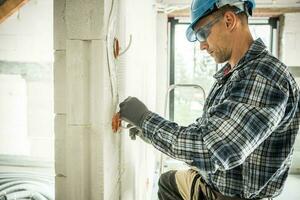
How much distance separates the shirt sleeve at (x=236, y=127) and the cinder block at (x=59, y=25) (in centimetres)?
52

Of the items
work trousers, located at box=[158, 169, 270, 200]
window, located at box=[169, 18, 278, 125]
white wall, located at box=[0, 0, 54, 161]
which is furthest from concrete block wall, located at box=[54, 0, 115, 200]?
window, located at box=[169, 18, 278, 125]

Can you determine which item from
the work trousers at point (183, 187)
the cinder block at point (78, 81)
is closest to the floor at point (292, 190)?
the work trousers at point (183, 187)

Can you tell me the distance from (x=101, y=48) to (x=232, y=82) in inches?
18.3

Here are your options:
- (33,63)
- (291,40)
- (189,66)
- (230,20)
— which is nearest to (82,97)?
(230,20)

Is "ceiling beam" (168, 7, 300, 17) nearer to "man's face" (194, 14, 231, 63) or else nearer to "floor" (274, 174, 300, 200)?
"floor" (274, 174, 300, 200)

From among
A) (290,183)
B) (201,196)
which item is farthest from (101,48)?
(290,183)

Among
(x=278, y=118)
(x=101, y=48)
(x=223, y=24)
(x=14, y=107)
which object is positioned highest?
(x=223, y=24)

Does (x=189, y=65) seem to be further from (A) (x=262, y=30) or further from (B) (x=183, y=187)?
(B) (x=183, y=187)

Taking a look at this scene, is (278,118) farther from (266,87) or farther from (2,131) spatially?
(2,131)

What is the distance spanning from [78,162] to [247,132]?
0.59m

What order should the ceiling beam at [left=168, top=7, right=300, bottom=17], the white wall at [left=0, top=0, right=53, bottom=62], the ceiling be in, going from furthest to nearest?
the ceiling beam at [left=168, top=7, right=300, bottom=17]
the ceiling
the white wall at [left=0, top=0, right=53, bottom=62]

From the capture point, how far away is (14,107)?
10.3 ft

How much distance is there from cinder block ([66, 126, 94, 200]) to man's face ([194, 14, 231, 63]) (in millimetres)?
592

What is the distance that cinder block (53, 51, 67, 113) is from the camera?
3.59ft
